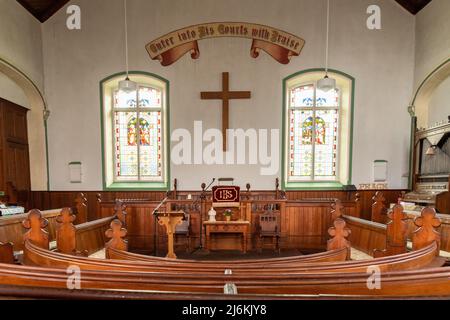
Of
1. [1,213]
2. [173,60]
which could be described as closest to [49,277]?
[1,213]

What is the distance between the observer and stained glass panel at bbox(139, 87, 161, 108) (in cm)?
688

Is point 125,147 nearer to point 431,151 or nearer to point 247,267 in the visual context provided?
point 247,267

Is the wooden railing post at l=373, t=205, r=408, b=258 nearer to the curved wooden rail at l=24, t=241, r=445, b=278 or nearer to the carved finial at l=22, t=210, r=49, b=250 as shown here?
the curved wooden rail at l=24, t=241, r=445, b=278

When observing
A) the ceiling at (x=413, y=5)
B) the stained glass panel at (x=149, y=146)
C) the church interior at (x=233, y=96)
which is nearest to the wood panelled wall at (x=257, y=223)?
the church interior at (x=233, y=96)

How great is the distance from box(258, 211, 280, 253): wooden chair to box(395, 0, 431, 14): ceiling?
21.9 ft

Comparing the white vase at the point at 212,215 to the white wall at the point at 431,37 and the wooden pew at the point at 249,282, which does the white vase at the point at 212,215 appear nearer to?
the wooden pew at the point at 249,282

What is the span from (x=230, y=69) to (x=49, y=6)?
16.9 feet

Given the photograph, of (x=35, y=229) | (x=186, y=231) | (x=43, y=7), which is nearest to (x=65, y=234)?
(x=35, y=229)

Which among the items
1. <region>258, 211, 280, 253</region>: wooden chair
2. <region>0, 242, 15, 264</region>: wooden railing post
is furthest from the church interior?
<region>0, 242, 15, 264</region>: wooden railing post

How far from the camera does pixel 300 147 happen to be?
6727 millimetres

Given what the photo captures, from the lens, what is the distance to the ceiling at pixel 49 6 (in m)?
6.04

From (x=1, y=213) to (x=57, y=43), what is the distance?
5.31 metres

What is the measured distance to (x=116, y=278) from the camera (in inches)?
38.6

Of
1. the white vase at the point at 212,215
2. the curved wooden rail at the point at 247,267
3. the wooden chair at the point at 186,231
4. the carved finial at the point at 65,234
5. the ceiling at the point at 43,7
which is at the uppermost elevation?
the ceiling at the point at 43,7
